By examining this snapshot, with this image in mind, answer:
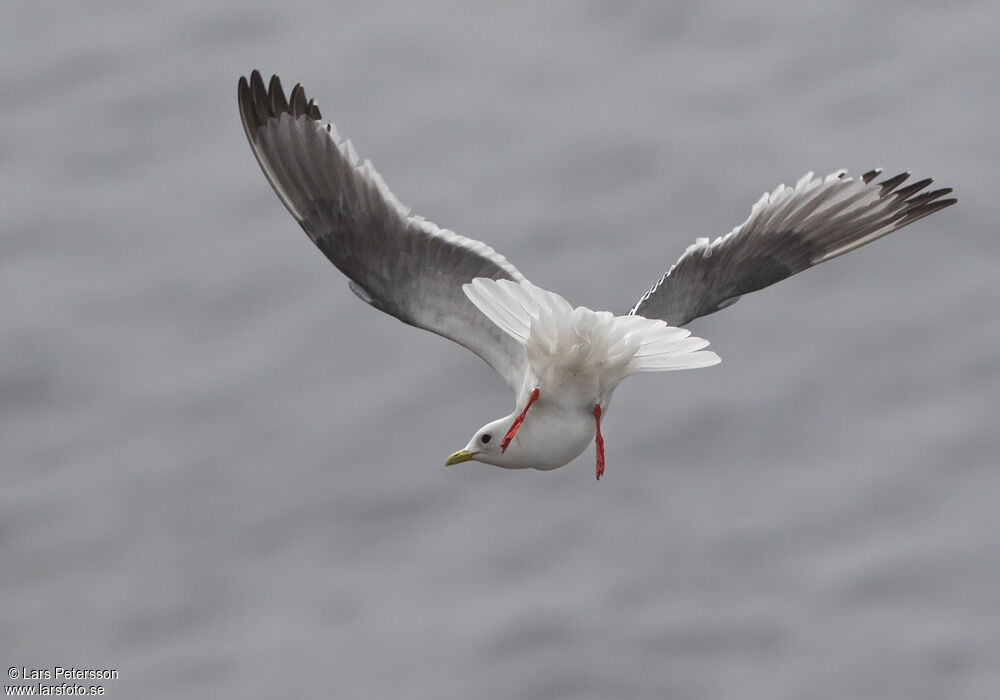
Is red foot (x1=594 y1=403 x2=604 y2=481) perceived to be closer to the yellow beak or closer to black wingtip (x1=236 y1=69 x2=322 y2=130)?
the yellow beak

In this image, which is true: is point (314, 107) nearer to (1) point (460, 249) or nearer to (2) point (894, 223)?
(1) point (460, 249)

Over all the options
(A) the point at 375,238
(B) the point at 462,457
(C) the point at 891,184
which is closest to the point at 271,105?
(A) the point at 375,238

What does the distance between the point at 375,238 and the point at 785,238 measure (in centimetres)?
243

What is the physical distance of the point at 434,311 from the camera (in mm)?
10461

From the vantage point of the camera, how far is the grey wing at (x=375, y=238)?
10.3 m

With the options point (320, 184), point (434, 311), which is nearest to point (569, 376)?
point (434, 311)

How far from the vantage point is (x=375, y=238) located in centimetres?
1050

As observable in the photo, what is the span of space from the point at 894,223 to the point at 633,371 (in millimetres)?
2427

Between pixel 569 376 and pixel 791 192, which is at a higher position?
pixel 791 192

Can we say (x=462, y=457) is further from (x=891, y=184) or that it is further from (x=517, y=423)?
(x=891, y=184)

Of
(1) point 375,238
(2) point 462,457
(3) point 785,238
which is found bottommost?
(2) point 462,457

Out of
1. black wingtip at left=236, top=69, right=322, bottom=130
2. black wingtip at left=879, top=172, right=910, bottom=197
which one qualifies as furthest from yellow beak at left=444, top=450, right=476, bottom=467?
black wingtip at left=879, top=172, right=910, bottom=197

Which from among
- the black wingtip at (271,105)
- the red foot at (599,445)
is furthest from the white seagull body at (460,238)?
the red foot at (599,445)

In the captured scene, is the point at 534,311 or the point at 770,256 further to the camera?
the point at 770,256
